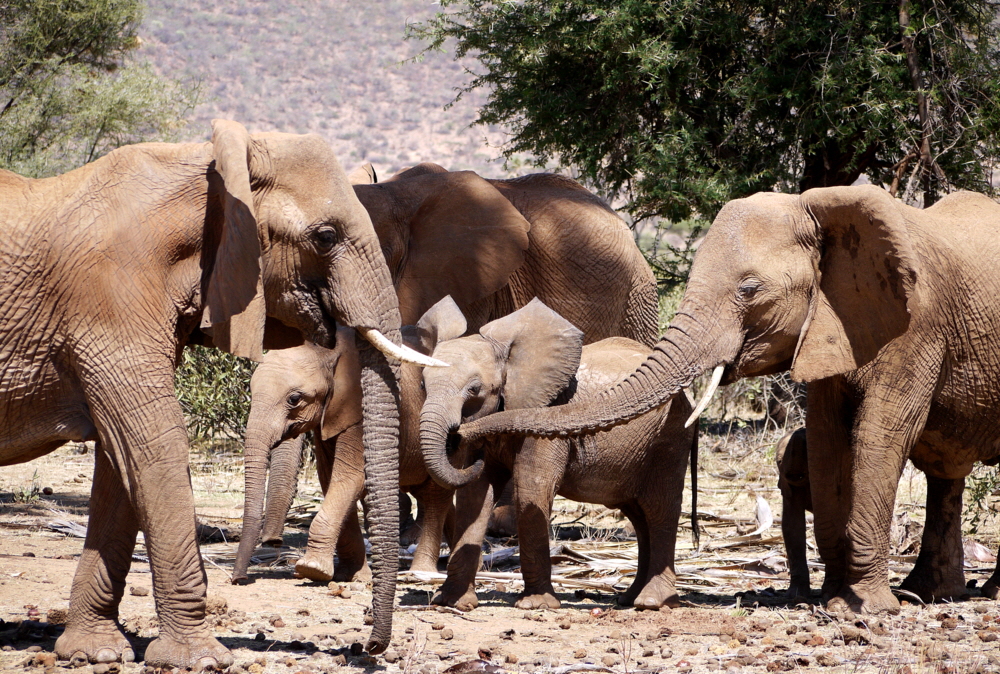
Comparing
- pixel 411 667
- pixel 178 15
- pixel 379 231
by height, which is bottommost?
pixel 411 667

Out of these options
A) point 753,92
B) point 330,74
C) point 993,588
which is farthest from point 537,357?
point 330,74

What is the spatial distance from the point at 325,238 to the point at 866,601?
334 cm

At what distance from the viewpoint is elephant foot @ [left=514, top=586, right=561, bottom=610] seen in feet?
20.9

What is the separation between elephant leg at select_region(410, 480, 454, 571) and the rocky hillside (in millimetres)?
35270

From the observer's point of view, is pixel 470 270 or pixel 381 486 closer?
pixel 381 486

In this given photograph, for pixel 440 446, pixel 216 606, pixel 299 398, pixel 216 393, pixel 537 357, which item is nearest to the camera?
pixel 216 606

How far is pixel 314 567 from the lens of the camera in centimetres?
694

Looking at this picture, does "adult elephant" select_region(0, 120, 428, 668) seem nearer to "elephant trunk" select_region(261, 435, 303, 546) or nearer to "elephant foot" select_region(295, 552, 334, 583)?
Answer: "elephant foot" select_region(295, 552, 334, 583)

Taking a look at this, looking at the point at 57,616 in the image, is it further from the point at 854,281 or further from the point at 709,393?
the point at 854,281

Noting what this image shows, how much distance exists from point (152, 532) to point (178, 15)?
4676cm

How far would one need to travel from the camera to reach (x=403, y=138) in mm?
46812

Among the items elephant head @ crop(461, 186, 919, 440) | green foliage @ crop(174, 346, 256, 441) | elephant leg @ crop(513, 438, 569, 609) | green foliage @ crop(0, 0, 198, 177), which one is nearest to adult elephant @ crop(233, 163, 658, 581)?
elephant leg @ crop(513, 438, 569, 609)

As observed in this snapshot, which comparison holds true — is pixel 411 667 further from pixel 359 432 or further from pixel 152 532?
pixel 359 432

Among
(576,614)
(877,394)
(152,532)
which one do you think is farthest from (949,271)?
(152,532)
